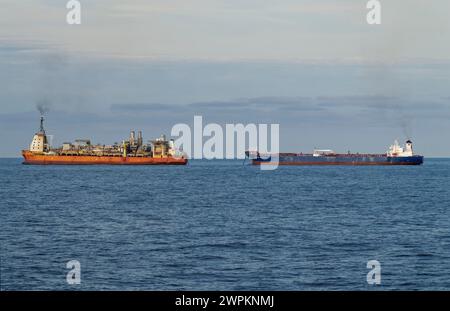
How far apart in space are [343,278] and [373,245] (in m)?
11.4

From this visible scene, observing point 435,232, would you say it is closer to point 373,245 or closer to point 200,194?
point 373,245

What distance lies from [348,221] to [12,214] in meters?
30.6

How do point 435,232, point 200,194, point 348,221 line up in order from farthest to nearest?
point 200,194 → point 348,221 → point 435,232

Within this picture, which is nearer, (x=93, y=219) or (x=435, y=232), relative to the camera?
(x=435, y=232)

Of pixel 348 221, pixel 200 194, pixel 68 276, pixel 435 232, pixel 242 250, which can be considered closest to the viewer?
pixel 68 276

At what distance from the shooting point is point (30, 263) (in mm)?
38812

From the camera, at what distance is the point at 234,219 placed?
61.7 meters

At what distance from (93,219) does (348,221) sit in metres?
22.0

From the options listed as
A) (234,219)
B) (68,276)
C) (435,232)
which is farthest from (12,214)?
(435,232)

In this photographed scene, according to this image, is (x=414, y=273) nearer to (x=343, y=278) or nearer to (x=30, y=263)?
(x=343, y=278)

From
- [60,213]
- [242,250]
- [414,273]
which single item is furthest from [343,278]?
[60,213]
